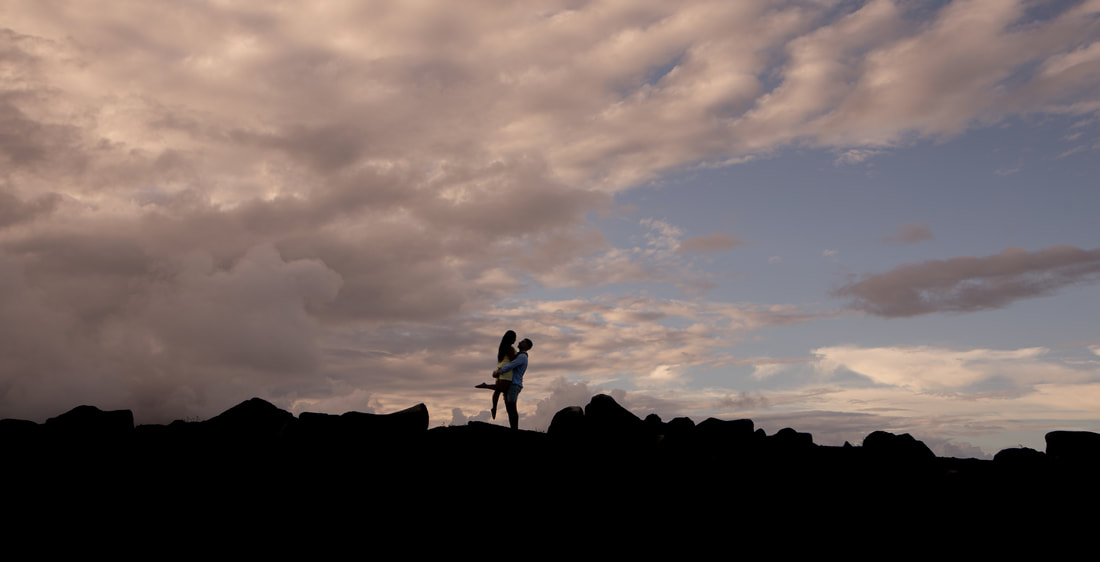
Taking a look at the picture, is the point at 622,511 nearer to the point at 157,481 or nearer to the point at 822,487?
the point at 822,487

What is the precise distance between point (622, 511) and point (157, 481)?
7796 mm

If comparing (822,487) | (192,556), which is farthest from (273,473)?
(822,487)

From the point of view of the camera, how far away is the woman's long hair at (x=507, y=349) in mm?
19469

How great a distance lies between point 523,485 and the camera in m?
14.7

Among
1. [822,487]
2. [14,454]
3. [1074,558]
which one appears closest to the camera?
[14,454]

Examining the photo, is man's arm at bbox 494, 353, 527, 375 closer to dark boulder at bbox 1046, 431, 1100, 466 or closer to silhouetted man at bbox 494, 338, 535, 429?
silhouetted man at bbox 494, 338, 535, 429

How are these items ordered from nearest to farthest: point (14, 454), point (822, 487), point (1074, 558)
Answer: point (14, 454)
point (1074, 558)
point (822, 487)

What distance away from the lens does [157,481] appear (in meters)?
13.4

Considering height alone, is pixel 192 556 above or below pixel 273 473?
below

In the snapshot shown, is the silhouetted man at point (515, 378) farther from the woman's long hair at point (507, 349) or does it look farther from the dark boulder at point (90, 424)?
the dark boulder at point (90, 424)

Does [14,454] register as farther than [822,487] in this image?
No

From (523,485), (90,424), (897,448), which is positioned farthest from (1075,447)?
(90,424)

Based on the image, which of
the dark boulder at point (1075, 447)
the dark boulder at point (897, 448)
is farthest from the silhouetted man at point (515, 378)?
the dark boulder at point (1075, 447)

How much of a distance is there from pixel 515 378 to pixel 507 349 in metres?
0.71
